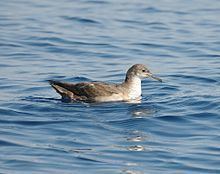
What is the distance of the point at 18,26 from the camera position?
87.0ft

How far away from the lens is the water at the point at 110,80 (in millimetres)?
13258

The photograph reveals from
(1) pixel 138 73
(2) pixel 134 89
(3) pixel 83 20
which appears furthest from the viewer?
(3) pixel 83 20

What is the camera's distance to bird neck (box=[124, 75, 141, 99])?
1772 centimetres

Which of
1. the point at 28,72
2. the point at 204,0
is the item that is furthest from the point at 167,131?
the point at 204,0

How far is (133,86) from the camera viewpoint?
17906 millimetres

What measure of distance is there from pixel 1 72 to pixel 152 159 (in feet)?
24.6

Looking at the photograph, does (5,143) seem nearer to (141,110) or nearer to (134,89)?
(141,110)

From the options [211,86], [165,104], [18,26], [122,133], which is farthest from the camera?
[18,26]

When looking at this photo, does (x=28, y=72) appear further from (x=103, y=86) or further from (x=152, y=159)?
(x=152, y=159)

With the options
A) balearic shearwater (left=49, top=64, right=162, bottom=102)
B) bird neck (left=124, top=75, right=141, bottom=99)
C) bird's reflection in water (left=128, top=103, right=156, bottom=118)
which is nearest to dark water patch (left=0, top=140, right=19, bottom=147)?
bird's reflection in water (left=128, top=103, right=156, bottom=118)

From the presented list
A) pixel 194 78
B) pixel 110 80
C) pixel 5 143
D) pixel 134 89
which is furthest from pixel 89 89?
pixel 5 143

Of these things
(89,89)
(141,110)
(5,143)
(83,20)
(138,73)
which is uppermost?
(83,20)

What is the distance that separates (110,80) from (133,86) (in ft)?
6.78

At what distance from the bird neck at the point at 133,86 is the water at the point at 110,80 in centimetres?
20
